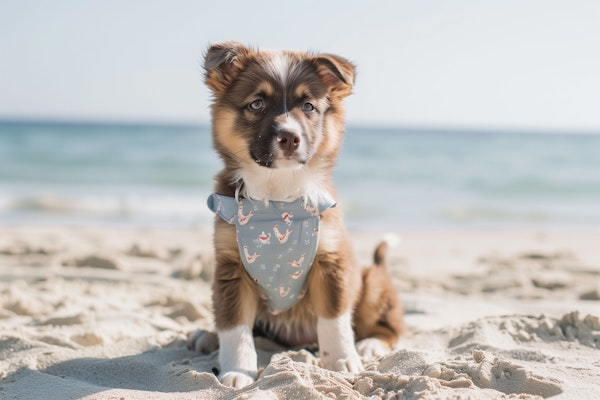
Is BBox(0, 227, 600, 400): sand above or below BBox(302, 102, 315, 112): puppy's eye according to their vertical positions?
below

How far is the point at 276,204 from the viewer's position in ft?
11.7

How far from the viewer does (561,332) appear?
156 inches

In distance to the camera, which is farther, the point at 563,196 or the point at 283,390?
the point at 563,196

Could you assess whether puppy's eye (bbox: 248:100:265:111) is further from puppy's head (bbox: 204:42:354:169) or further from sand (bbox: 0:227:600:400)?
sand (bbox: 0:227:600:400)

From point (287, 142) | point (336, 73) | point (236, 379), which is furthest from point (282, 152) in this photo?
point (236, 379)

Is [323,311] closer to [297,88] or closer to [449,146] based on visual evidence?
[297,88]

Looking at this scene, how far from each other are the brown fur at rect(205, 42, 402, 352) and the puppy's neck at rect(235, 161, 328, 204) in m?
0.02

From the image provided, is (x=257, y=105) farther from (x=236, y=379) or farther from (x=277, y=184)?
(x=236, y=379)

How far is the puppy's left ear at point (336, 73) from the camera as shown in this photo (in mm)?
3559

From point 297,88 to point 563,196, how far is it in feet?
47.7

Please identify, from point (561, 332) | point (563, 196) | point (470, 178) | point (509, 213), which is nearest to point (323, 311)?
point (561, 332)

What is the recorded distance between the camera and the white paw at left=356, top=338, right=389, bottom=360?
3.82 metres

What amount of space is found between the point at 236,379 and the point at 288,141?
1188 millimetres

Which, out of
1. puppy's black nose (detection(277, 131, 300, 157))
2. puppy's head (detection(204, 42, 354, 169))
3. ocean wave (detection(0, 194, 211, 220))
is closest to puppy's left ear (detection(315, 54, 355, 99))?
puppy's head (detection(204, 42, 354, 169))
